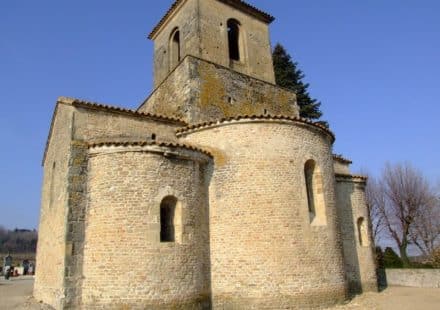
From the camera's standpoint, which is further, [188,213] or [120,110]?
[120,110]

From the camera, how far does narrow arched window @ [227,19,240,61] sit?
17.7 metres

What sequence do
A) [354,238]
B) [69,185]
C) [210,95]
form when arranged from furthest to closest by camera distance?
[354,238] → [210,95] → [69,185]

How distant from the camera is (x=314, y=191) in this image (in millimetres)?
12500

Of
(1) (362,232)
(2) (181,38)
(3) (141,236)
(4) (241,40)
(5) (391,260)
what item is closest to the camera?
(3) (141,236)

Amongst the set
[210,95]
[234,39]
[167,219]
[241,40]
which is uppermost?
[234,39]

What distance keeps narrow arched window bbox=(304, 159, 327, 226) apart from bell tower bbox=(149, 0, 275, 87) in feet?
21.1

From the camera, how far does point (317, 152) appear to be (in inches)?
496

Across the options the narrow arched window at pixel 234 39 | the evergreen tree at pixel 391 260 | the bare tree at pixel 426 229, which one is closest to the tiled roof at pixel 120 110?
the narrow arched window at pixel 234 39

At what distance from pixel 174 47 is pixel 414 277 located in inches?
653

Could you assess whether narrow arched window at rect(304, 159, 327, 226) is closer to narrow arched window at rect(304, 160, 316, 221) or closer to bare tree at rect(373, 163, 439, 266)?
narrow arched window at rect(304, 160, 316, 221)

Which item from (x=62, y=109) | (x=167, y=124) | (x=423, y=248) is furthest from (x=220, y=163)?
(x=423, y=248)

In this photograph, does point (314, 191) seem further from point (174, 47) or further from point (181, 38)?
point (174, 47)

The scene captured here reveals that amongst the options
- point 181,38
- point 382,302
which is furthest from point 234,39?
point 382,302

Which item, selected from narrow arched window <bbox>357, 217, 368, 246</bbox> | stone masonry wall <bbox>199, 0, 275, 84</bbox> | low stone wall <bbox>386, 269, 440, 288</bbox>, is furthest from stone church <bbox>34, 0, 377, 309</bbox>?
low stone wall <bbox>386, 269, 440, 288</bbox>
